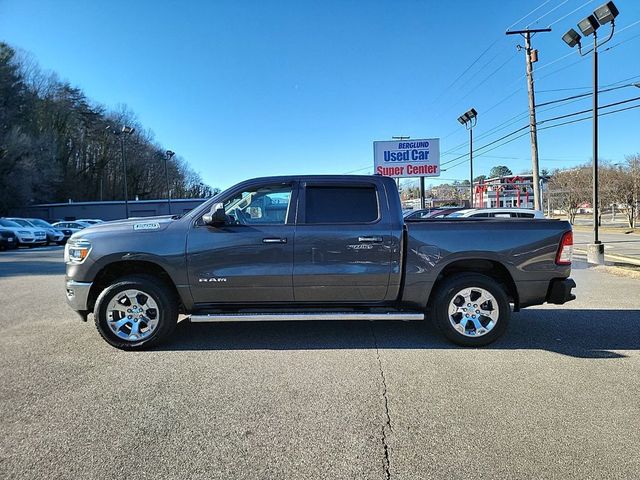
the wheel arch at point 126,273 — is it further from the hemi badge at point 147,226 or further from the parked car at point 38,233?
the parked car at point 38,233

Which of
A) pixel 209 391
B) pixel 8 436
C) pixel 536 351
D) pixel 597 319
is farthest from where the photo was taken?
pixel 597 319

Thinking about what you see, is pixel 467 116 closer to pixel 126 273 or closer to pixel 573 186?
pixel 573 186

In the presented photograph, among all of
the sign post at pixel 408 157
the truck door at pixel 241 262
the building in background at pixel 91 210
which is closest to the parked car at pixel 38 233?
the sign post at pixel 408 157

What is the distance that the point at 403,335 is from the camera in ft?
17.7

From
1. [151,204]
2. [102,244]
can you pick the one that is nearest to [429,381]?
[102,244]

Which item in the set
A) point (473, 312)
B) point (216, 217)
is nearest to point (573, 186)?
point (473, 312)

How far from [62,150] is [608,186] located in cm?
7254

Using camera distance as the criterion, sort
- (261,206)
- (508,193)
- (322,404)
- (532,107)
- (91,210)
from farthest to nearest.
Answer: (91,210)
(508,193)
(532,107)
(261,206)
(322,404)

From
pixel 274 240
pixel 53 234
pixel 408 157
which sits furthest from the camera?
pixel 53 234

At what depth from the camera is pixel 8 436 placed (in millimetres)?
3062

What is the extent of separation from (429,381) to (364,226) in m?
1.86

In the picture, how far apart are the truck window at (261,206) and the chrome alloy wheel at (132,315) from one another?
1402 mm

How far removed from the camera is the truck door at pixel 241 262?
4840 millimetres

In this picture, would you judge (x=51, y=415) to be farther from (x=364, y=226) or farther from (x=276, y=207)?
(x=364, y=226)
